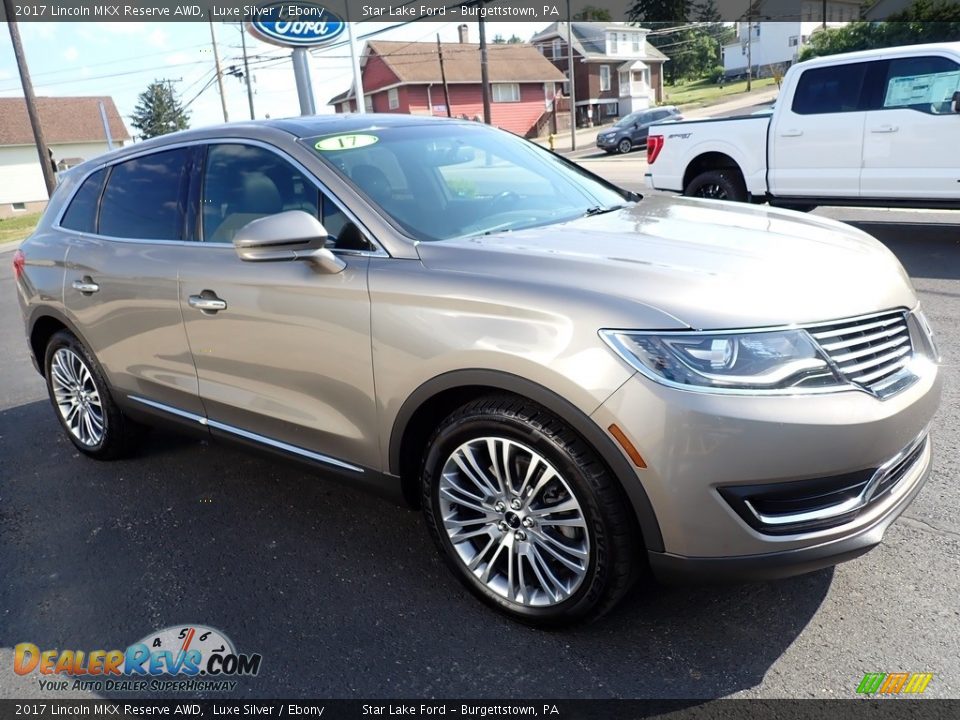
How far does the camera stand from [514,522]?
2.74 metres

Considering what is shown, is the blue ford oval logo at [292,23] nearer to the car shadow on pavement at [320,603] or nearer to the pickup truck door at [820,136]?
the pickup truck door at [820,136]

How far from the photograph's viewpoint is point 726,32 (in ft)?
301

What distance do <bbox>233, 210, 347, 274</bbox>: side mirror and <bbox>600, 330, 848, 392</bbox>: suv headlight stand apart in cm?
131

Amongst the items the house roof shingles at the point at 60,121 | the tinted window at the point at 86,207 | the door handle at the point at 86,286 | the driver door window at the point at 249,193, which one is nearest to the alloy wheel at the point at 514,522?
the driver door window at the point at 249,193

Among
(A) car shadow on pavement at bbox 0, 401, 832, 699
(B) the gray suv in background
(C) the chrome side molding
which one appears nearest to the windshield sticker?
(C) the chrome side molding

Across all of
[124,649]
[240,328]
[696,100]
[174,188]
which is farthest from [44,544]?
[696,100]

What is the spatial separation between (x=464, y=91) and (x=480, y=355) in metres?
52.5

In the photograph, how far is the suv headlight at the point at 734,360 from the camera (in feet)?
7.35

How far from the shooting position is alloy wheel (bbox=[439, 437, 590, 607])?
2.58m

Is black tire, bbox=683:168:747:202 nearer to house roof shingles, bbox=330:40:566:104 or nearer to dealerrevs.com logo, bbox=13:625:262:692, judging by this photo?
dealerrevs.com logo, bbox=13:625:262:692

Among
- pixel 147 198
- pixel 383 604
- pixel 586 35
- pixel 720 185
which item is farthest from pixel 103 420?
pixel 586 35

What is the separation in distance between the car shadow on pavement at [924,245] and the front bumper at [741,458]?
18.8ft

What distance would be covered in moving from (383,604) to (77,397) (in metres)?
2.81

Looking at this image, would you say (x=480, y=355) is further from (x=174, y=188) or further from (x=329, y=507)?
(x=174, y=188)
